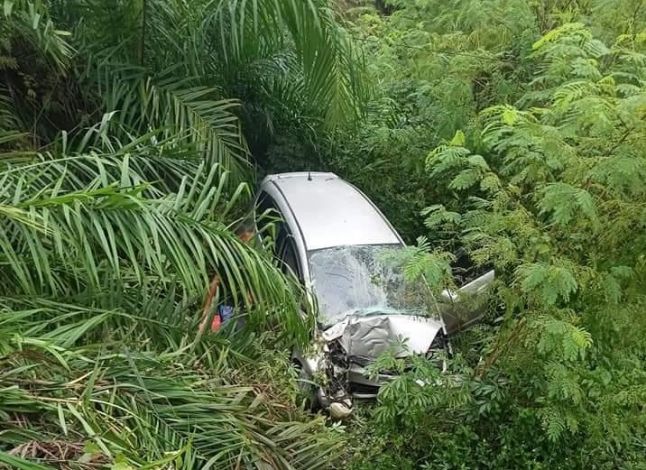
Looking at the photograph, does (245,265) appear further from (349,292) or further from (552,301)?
(349,292)

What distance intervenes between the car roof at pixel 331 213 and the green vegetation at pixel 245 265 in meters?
0.62

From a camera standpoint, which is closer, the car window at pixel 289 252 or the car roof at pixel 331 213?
the car window at pixel 289 252

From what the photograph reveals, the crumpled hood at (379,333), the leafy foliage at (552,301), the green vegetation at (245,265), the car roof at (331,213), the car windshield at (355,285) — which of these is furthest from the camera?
the car roof at (331,213)

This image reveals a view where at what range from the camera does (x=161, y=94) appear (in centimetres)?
565

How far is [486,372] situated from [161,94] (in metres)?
3.38

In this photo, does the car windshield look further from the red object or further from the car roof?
the red object

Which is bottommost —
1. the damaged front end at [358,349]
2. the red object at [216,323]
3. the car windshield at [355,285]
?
the damaged front end at [358,349]

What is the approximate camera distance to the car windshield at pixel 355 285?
549 centimetres

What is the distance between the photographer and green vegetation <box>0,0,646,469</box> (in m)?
2.71

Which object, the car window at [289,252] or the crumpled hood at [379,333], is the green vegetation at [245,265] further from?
the crumpled hood at [379,333]

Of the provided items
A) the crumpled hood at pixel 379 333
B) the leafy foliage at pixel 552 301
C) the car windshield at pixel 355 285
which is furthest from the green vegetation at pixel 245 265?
the car windshield at pixel 355 285

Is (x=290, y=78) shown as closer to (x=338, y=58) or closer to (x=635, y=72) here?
(x=338, y=58)

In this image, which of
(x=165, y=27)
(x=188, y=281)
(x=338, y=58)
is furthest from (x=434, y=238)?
(x=188, y=281)

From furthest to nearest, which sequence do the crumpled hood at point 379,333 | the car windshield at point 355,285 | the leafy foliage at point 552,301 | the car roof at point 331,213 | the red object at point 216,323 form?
the car roof at point 331,213 < the car windshield at point 355,285 < the crumpled hood at point 379,333 < the red object at point 216,323 < the leafy foliage at point 552,301
